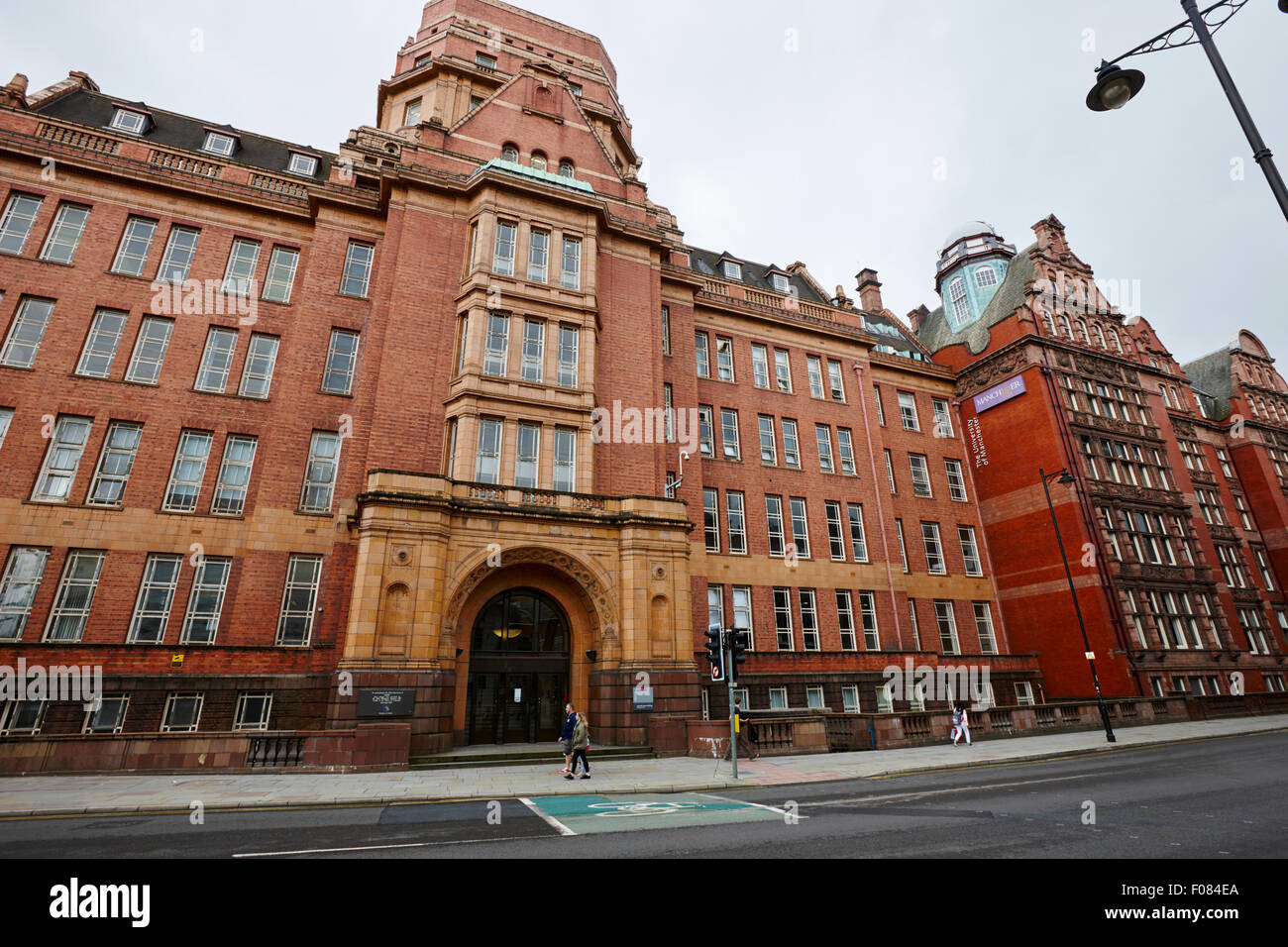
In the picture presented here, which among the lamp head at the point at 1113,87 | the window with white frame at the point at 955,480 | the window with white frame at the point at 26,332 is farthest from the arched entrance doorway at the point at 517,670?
the window with white frame at the point at 955,480

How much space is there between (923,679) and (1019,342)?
20245mm

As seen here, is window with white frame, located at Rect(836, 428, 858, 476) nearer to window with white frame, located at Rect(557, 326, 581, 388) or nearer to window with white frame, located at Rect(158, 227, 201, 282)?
window with white frame, located at Rect(557, 326, 581, 388)

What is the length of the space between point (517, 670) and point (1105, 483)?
3236cm

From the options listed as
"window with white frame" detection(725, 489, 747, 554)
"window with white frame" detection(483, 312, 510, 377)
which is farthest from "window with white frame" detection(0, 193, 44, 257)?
"window with white frame" detection(725, 489, 747, 554)

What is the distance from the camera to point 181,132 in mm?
28328

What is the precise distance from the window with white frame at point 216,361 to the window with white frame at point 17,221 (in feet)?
22.1

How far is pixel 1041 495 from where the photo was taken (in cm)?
3272

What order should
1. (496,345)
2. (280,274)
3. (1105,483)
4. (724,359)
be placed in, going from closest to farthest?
(496,345) → (280,274) → (724,359) → (1105,483)

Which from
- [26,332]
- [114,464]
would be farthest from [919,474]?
[26,332]

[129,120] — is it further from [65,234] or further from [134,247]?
[134,247]

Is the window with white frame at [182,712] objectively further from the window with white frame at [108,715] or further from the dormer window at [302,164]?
the dormer window at [302,164]

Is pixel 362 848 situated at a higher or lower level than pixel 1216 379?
lower

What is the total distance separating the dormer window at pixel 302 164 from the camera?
28578mm
